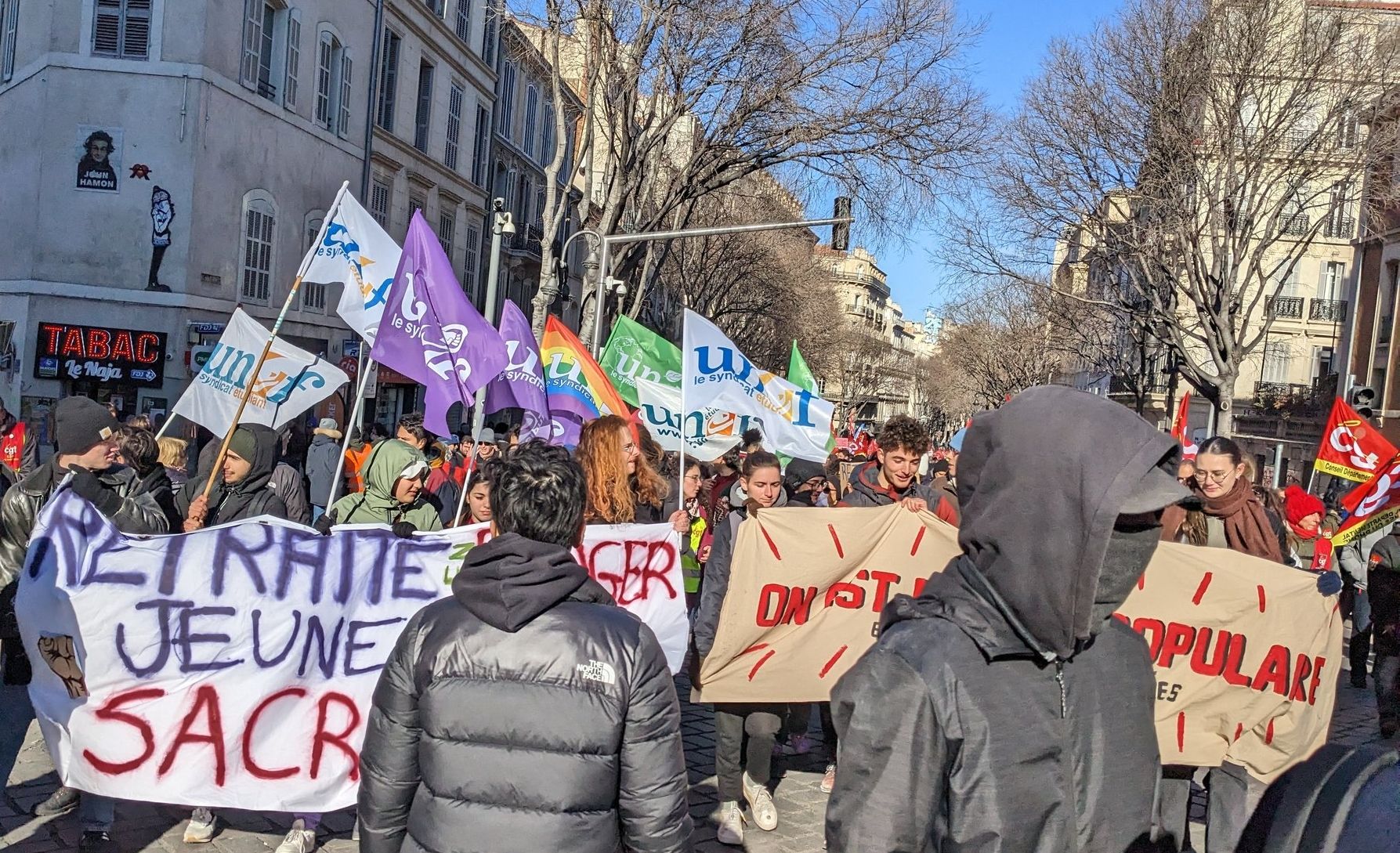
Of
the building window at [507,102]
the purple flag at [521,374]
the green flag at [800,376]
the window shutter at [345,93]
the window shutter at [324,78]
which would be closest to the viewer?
the purple flag at [521,374]

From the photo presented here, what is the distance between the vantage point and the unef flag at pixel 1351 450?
428 inches

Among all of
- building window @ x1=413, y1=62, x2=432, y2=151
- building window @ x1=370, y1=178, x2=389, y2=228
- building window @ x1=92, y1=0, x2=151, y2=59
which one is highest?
building window @ x1=413, y1=62, x2=432, y2=151

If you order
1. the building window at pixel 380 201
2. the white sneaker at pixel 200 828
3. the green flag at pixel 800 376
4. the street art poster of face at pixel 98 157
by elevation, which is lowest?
the white sneaker at pixel 200 828

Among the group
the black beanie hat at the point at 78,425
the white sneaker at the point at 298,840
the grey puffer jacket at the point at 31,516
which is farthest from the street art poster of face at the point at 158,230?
the white sneaker at the point at 298,840

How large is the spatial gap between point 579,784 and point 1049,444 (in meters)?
1.36

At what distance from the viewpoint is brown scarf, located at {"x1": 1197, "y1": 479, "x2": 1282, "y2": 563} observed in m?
6.33

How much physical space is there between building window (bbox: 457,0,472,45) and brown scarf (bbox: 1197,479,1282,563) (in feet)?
96.7

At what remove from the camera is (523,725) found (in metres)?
2.74

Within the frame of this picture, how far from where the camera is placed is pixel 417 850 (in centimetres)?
282

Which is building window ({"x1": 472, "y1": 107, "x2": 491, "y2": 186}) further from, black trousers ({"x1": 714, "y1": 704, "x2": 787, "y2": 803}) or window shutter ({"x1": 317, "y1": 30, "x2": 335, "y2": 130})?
black trousers ({"x1": 714, "y1": 704, "x2": 787, "y2": 803})

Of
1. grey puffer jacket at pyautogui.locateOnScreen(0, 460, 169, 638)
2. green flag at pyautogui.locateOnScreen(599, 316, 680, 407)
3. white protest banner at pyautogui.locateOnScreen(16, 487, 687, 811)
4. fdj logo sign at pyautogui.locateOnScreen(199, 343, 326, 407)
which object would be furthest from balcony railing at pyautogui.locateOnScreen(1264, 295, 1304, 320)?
grey puffer jacket at pyautogui.locateOnScreen(0, 460, 169, 638)

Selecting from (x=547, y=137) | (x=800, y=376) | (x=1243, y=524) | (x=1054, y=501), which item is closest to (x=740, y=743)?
(x=1243, y=524)

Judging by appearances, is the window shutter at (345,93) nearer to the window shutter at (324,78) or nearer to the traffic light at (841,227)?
the window shutter at (324,78)

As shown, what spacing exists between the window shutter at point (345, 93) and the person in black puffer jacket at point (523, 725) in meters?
24.1
